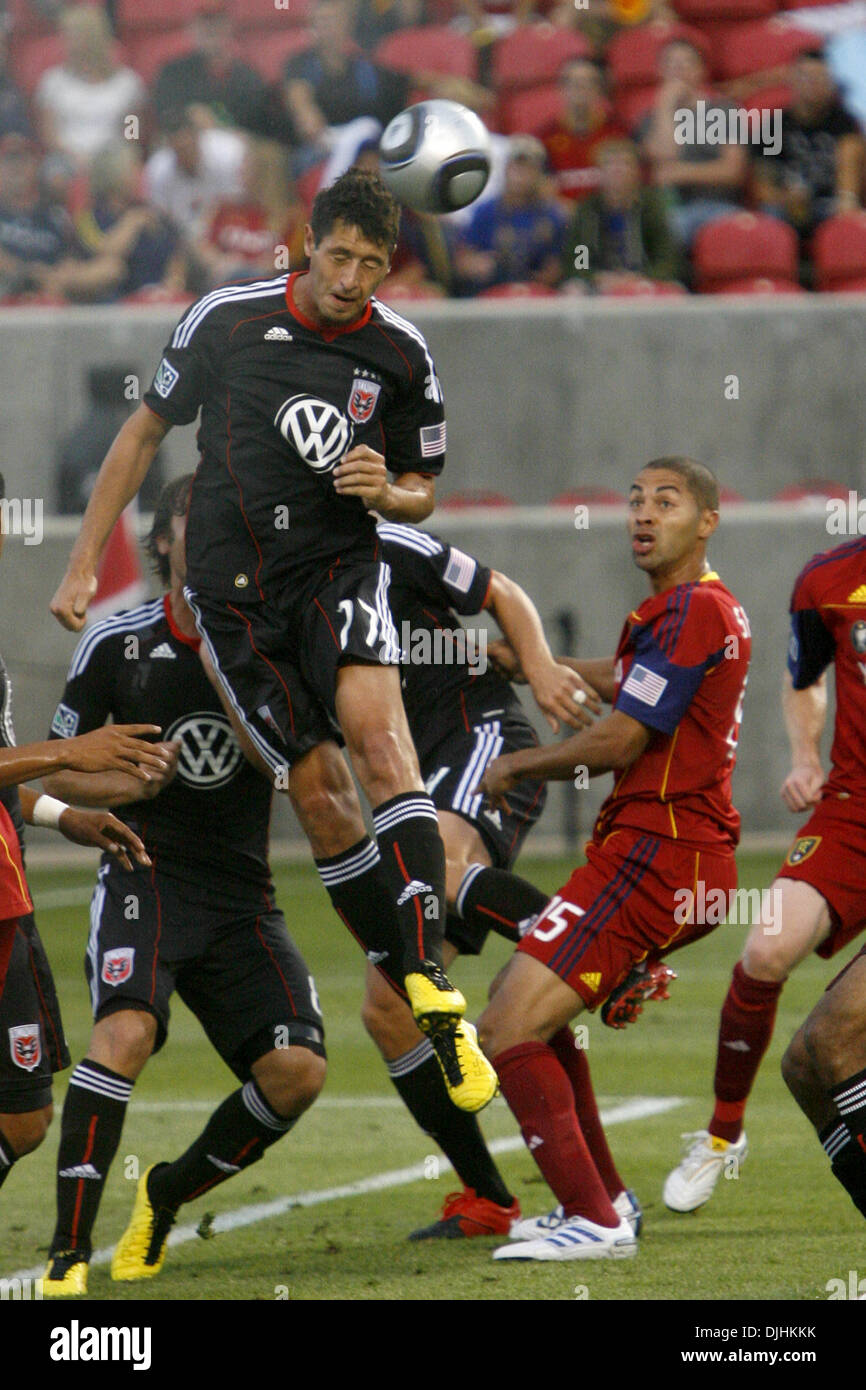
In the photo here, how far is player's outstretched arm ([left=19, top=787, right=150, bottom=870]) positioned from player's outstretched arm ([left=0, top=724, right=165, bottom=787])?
491mm

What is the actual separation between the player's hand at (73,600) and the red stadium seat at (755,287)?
1029cm

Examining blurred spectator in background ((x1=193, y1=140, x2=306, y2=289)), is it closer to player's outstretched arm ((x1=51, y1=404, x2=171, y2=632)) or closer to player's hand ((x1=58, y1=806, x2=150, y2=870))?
player's outstretched arm ((x1=51, y1=404, x2=171, y2=632))

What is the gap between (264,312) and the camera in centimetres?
493

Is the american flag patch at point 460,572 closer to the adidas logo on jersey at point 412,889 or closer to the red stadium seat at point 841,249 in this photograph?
the adidas logo on jersey at point 412,889

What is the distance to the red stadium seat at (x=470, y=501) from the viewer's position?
44.0 ft

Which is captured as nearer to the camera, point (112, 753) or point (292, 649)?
point (112, 753)

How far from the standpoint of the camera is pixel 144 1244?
4.96m

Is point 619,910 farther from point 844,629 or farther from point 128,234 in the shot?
point 128,234

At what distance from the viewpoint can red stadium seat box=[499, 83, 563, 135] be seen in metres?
15.0

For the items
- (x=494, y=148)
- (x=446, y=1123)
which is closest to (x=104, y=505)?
(x=446, y=1123)

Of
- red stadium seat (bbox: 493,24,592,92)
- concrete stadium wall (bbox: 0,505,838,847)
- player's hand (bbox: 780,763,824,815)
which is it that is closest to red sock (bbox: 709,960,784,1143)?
player's hand (bbox: 780,763,824,815)

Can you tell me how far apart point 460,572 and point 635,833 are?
116 centimetres

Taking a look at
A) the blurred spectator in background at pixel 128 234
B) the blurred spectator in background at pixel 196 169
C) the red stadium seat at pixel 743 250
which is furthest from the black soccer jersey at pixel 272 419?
the blurred spectator in background at pixel 196 169

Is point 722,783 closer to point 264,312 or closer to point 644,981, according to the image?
point 644,981
